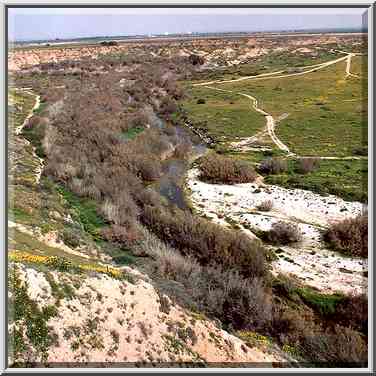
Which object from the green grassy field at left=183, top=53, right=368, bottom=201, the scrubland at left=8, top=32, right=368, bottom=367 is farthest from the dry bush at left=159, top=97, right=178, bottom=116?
the scrubland at left=8, top=32, right=368, bottom=367

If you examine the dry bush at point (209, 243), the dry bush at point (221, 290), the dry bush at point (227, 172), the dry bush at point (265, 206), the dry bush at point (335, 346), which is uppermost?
the dry bush at point (227, 172)

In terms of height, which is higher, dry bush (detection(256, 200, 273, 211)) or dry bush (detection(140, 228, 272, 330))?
dry bush (detection(256, 200, 273, 211))

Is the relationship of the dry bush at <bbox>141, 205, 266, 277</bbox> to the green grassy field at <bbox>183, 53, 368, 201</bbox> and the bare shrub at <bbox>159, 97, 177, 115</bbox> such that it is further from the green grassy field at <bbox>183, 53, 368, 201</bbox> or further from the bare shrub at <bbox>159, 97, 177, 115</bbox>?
the bare shrub at <bbox>159, 97, 177, 115</bbox>

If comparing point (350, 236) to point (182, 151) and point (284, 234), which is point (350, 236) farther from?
point (182, 151)

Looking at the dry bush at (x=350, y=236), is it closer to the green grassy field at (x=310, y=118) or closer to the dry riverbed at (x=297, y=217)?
the dry riverbed at (x=297, y=217)

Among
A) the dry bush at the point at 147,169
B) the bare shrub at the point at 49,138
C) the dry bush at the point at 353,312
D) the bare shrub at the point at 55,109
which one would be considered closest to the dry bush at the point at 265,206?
the dry bush at the point at 147,169

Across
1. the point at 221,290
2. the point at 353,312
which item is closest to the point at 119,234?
the point at 221,290
